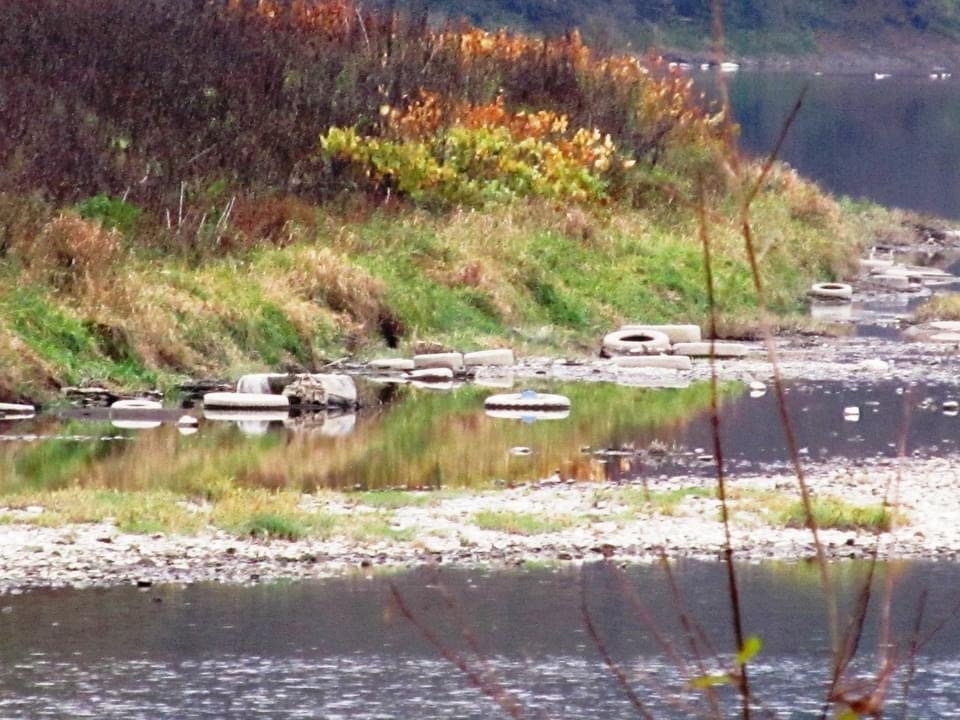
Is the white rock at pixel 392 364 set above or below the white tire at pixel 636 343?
below

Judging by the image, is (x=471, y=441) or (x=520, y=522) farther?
(x=471, y=441)

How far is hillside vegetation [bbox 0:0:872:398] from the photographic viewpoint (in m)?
23.9

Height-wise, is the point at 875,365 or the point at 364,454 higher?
the point at 875,365

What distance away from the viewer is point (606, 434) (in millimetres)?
20938

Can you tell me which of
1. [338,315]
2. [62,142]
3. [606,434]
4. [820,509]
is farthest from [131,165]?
[820,509]

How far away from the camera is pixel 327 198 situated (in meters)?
29.5

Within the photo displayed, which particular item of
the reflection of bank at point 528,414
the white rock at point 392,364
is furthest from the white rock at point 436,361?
the reflection of bank at point 528,414

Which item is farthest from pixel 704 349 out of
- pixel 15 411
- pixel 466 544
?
pixel 466 544

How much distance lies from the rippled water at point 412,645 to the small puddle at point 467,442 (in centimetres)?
330

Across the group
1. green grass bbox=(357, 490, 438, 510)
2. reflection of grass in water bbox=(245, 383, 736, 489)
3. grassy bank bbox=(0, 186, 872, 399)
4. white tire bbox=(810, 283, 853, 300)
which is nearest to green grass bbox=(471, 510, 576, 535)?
green grass bbox=(357, 490, 438, 510)

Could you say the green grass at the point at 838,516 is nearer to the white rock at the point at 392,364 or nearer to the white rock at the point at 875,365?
the white rock at the point at 392,364

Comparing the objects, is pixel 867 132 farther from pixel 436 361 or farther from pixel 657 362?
pixel 436 361

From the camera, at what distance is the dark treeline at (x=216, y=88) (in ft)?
91.5

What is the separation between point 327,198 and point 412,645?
16500 mm
